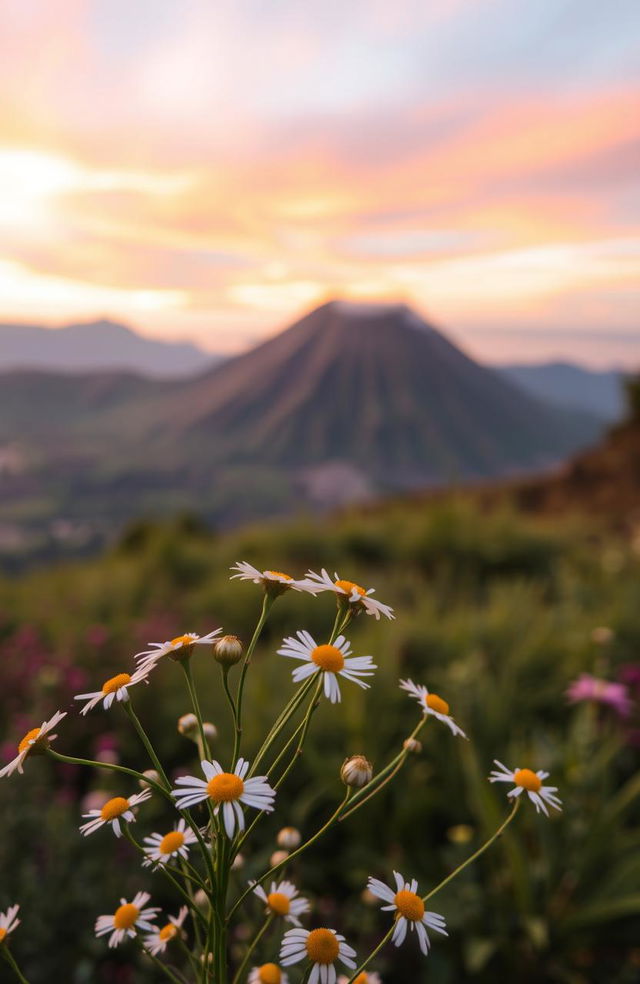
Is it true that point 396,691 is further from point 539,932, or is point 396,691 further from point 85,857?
Answer: point 85,857

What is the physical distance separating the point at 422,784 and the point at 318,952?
6.55 ft

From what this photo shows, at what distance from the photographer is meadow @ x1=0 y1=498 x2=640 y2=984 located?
1989 mm

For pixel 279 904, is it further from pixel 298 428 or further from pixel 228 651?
pixel 298 428

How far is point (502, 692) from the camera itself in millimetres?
2926

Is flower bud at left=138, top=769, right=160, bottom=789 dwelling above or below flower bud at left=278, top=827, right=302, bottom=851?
above

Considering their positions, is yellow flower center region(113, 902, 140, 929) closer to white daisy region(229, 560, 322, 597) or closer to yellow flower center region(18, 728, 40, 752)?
yellow flower center region(18, 728, 40, 752)

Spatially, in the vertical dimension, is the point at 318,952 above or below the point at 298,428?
above

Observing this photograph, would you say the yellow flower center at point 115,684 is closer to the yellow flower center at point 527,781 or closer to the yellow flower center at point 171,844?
the yellow flower center at point 171,844

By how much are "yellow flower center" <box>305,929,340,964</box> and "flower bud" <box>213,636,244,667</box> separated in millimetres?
281

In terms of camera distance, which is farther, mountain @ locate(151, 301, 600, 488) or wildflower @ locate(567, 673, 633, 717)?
mountain @ locate(151, 301, 600, 488)

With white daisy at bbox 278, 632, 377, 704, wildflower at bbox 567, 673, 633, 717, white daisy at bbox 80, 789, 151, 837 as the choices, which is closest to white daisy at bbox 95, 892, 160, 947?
white daisy at bbox 80, 789, 151, 837

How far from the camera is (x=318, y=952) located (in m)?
0.69

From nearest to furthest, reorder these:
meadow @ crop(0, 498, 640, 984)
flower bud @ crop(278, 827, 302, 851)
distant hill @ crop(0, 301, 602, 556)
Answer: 1. flower bud @ crop(278, 827, 302, 851)
2. meadow @ crop(0, 498, 640, 984)
3. distant hill @ crop(0, 301, 602, 556)

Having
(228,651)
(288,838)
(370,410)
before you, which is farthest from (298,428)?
(228,651)
